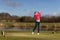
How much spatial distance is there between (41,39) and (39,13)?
130 inches

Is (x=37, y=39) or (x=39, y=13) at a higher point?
(x=39, y=13)

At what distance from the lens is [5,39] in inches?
1291

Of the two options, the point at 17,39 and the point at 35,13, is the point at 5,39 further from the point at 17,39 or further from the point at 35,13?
the point at 35,13

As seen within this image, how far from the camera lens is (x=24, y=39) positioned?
3312cm

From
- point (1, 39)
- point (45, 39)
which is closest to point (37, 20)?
point (45, 39)

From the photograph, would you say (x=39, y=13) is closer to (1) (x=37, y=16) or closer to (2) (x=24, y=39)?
(1) (x=37, y=16)

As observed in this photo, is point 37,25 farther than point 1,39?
Yes

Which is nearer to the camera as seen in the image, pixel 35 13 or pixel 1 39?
pixel 1 39

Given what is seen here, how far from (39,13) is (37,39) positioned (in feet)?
11.2

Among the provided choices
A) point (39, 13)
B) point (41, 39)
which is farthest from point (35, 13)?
point (41, 39)

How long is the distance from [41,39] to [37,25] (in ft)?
7.70

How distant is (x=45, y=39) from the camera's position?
3334 cm

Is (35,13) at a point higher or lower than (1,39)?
higher

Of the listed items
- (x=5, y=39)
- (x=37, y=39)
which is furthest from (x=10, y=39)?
(x=37, y=39)
